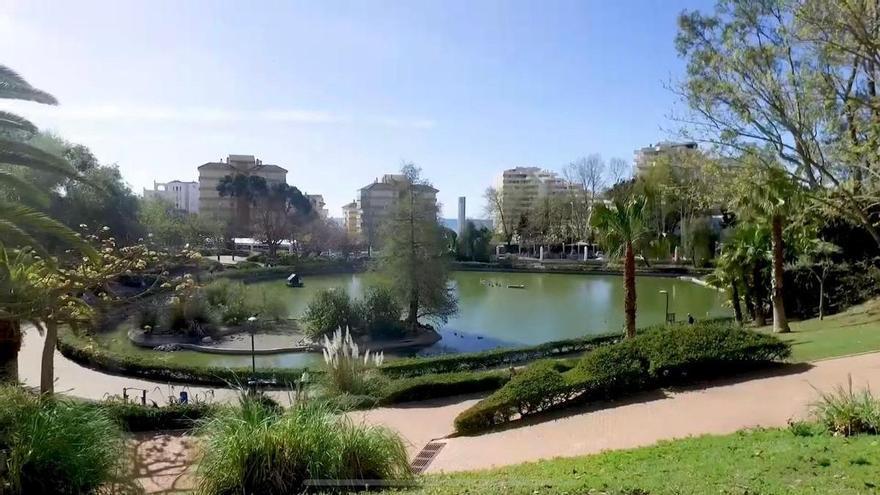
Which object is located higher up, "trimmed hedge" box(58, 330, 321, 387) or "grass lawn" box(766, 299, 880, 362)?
"grass lawn" box(766, 299, 880, 362)

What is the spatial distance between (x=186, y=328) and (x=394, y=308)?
733 centimetres

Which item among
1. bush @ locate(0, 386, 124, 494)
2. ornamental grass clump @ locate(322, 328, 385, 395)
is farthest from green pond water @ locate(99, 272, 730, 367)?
bush @ locate(0, 386, 124, 494)

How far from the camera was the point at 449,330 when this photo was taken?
24.0m

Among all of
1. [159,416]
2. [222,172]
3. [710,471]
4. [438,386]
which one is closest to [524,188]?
[222,172]

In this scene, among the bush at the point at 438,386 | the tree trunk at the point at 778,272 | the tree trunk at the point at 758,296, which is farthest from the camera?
the tree trunk at the point at 758,296

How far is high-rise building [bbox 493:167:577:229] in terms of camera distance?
7206 cm

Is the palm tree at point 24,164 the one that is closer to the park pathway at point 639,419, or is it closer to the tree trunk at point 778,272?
the park pathway at point 639,419

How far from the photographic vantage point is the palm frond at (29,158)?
800cm

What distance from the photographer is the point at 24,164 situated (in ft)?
27.3

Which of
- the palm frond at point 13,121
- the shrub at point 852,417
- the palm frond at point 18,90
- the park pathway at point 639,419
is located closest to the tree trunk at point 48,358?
the park pathway at point 639,419

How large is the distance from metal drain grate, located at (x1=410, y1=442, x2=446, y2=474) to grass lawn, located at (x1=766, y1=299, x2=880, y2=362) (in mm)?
6773

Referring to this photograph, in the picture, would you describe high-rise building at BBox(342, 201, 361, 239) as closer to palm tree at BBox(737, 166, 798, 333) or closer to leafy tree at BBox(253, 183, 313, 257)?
leafy tree at BBox(253, 183, 313, 257)

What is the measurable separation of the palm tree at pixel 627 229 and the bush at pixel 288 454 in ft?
33.2

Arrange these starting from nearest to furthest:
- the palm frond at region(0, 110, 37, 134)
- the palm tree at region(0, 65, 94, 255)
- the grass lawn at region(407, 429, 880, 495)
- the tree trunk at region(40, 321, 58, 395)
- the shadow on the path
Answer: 1. the grass lawn at region(407, 429, 880, 495)
2. the palm tree at region(0, 65, 94, 255)
3. the palm frond at region(0, 110, 37, 134)
4. the shadow on the path
5. the tree trunk at region(40, 321, 58, 395)
